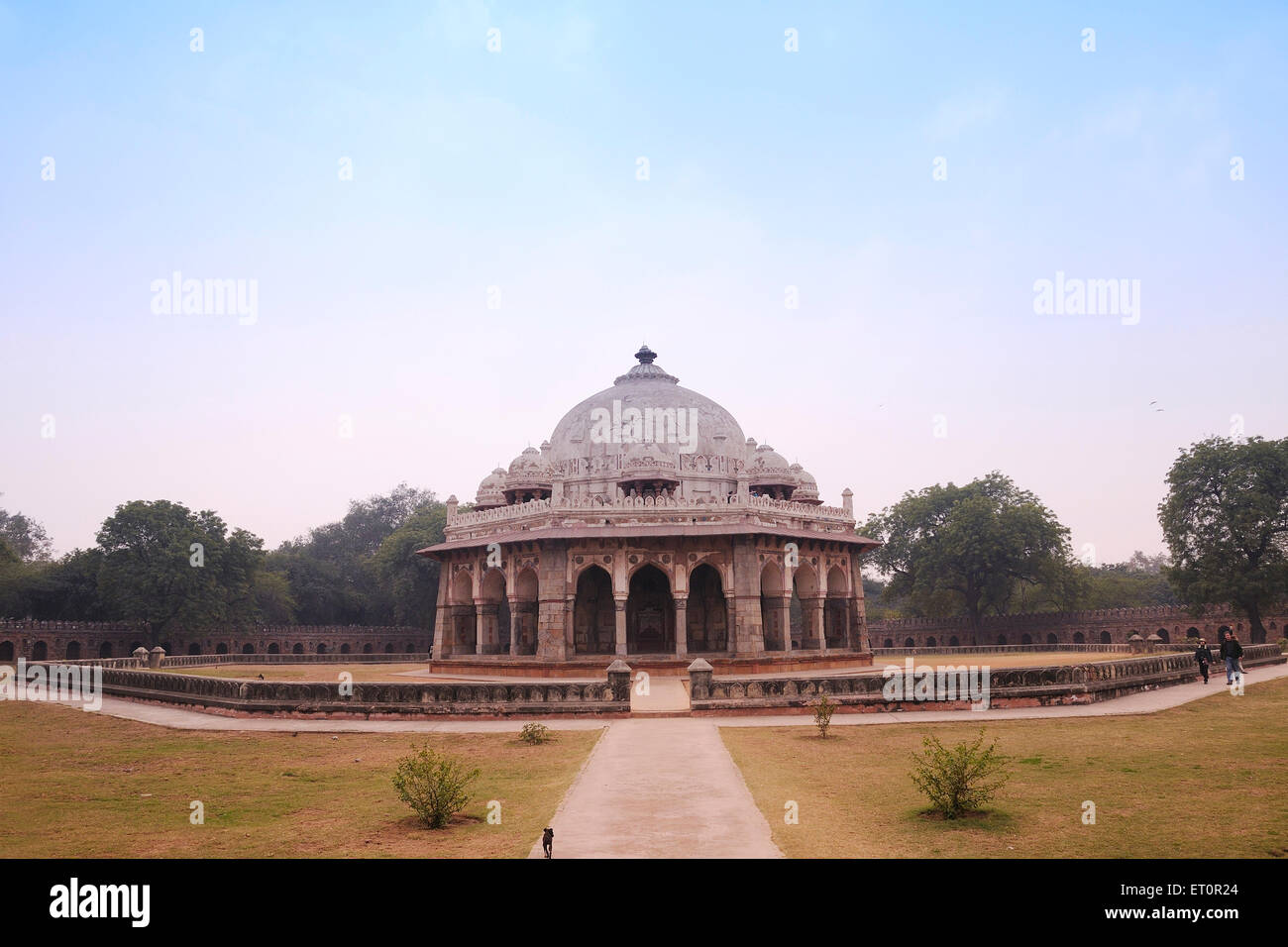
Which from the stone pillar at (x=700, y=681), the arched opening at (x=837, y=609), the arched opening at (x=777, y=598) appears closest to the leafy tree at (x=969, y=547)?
the arched opening at (x=837, y=609)

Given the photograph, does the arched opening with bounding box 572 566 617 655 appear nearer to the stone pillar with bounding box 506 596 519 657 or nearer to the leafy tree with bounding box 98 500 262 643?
the stone pillar with bounding box 506 596 519 657

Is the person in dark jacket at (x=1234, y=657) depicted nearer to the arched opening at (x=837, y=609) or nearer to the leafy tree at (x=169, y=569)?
the arched opening at (x=837, y=609)

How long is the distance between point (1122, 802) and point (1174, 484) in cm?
4637

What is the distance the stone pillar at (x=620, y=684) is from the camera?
19969mm

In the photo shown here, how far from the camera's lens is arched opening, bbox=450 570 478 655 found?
38250 millimetres

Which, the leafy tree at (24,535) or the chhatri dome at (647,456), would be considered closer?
the chhatri dome at (647,456)

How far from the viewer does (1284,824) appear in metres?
8.91

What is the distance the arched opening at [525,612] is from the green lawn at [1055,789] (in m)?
18.7

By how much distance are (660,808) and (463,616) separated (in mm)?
31136

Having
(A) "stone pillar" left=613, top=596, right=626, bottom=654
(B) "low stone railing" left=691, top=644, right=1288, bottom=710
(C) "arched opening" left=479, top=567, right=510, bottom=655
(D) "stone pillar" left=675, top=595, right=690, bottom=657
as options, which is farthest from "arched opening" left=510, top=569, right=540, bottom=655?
(B) "low stone railing" left=691, top=644, right=1288, bottom=710

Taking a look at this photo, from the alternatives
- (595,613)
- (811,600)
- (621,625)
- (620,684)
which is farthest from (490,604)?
(620,684)

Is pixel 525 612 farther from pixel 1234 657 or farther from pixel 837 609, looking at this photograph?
pixel 1234 657
